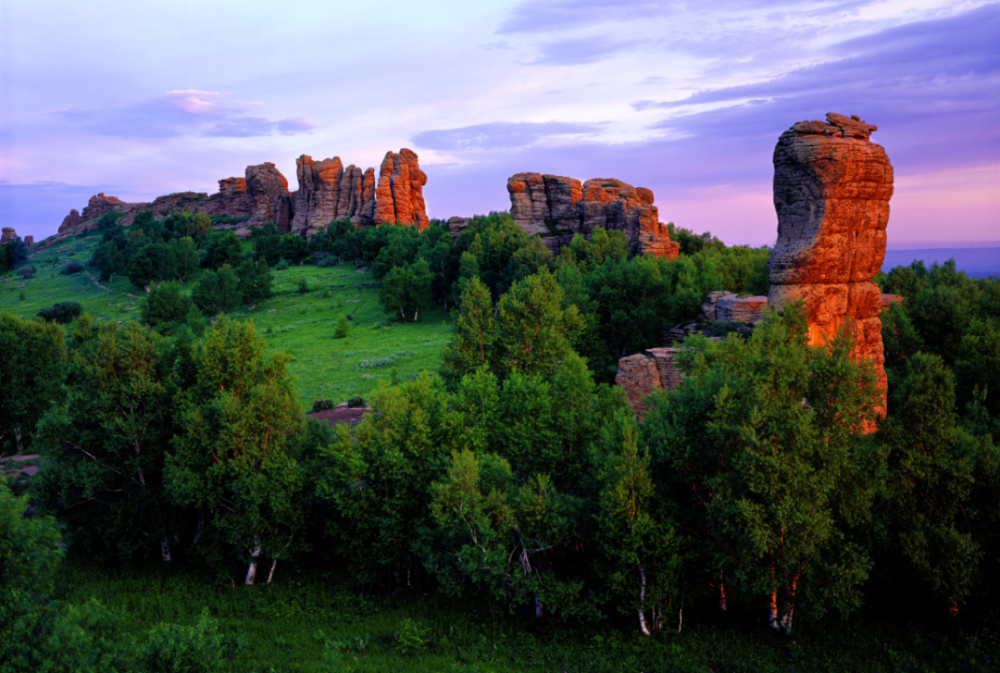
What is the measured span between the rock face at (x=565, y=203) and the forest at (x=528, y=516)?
65.3 m

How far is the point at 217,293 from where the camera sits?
276 ft

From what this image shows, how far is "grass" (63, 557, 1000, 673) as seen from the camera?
782 inches

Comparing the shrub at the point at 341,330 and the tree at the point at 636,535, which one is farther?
A: the shrub at the point at 341,330

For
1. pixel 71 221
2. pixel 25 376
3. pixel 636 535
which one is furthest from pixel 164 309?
pixel 71 221

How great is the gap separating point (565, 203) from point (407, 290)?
111ft

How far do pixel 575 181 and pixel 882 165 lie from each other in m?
73.1

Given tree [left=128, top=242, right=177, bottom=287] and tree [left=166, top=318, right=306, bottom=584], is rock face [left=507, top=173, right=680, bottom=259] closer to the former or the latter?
tree [left=128, top=242, right=177, bottom=287]

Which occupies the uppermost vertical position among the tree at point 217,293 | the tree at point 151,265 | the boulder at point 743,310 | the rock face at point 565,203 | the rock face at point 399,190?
the rock face at point 399,190

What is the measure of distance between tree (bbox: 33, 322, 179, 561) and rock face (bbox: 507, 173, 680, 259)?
7115cm

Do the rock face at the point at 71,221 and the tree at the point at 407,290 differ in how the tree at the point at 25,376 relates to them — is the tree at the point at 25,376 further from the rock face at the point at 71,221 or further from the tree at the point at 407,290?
the rock face at the point at 71,221

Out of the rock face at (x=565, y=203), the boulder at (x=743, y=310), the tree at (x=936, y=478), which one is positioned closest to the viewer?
the tree at (x=936, y=478)

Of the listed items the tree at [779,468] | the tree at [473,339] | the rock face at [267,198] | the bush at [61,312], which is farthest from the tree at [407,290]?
the rock face at [267,198]

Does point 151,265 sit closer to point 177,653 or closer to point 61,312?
point 61,312

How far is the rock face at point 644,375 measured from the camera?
Result: 1478 inches
